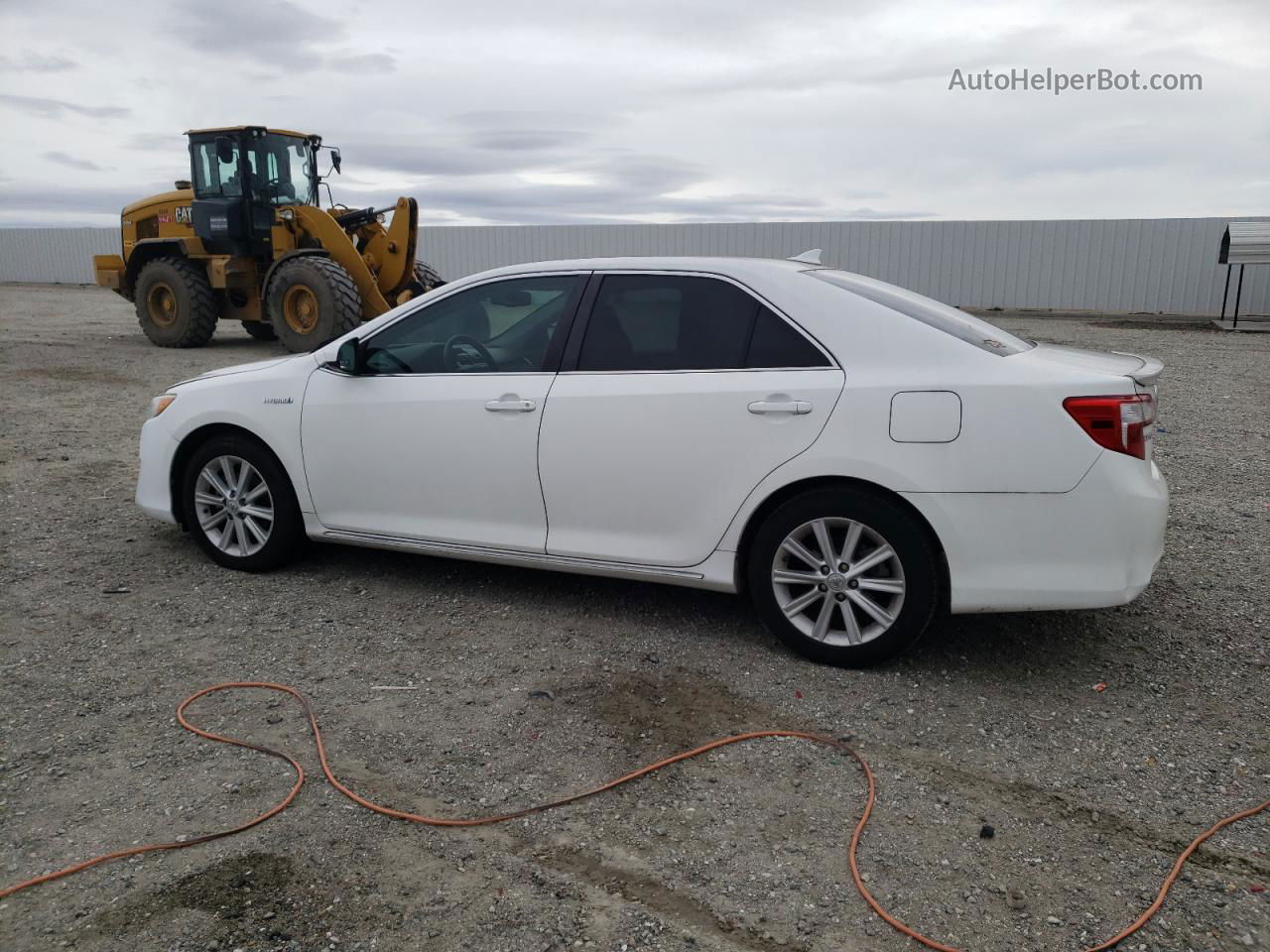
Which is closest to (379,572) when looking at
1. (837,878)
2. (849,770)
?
(849,770)

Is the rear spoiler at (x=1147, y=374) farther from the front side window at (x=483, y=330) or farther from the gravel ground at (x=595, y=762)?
the front side window at (x=483, y=330)

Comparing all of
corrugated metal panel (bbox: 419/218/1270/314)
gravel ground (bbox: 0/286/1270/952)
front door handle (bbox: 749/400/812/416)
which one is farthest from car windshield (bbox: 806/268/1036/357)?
corrugated metal panel (bbox: 419/218/1270/314)

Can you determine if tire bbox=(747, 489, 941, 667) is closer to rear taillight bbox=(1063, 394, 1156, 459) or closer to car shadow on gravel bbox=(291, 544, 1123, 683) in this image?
car shadow on gravel bbox=(291, 544, 1123, 683)

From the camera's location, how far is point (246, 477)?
5.29 meters

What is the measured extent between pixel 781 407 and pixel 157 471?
3453mm

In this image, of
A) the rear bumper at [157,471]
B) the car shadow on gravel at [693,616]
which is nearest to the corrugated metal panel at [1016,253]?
the car shadow on gravel at [693,616]

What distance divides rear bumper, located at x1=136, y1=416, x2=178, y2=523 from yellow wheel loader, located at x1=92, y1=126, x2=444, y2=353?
30.2ft

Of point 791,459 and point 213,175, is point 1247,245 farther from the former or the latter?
point 791,459

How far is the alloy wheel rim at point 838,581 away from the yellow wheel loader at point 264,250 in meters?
11.6

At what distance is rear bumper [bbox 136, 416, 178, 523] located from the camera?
17.8ft

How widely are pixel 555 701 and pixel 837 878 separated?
1.42 m

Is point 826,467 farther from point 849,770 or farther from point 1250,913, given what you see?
point 1250,913

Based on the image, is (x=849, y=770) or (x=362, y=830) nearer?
(x=362, y=830)

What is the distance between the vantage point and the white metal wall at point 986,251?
87.4ft
